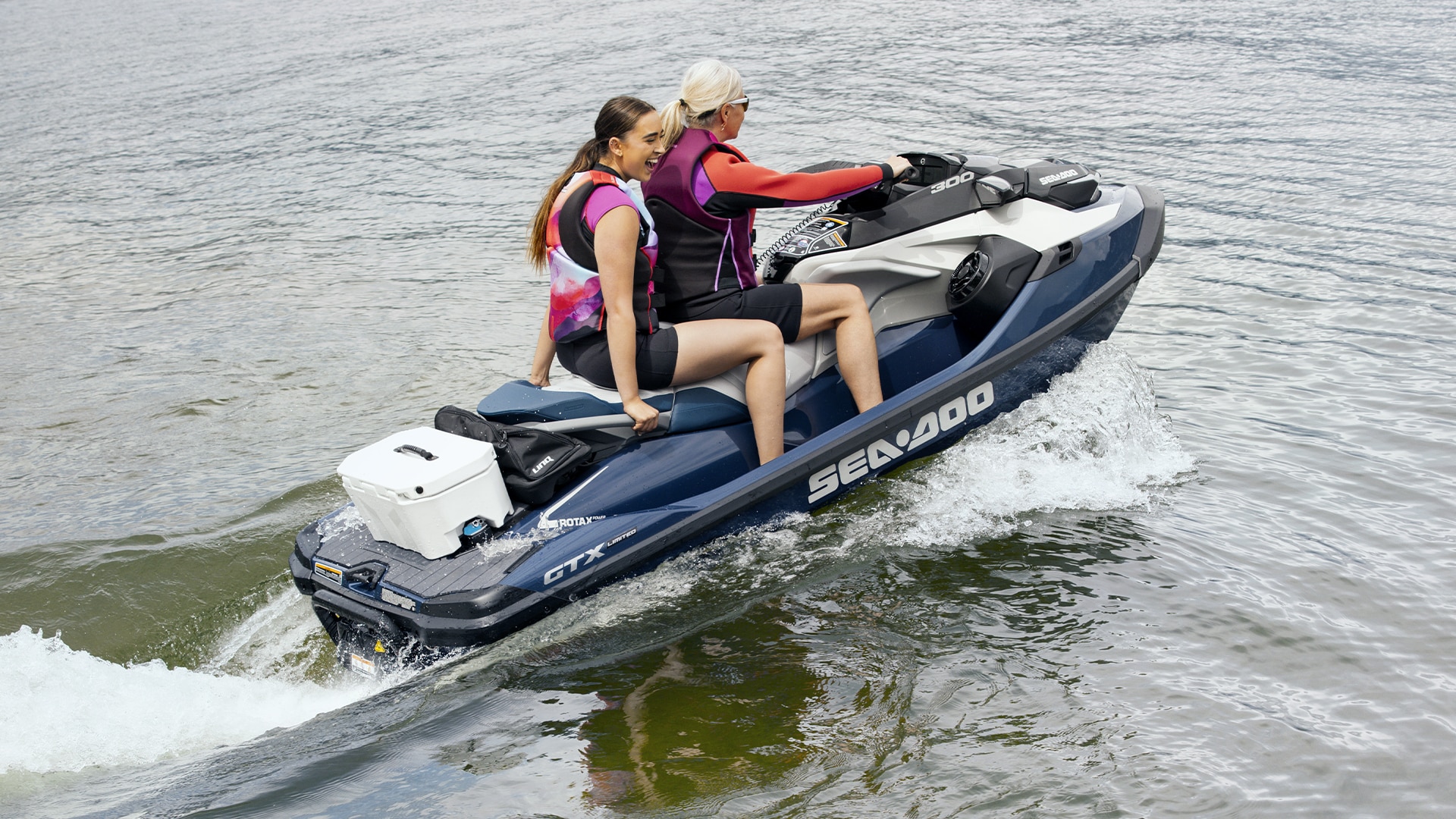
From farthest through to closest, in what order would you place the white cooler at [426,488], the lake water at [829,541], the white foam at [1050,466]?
the white foam at [1050,466]
the white cooler at [426,488]
the lake water at [829,541]

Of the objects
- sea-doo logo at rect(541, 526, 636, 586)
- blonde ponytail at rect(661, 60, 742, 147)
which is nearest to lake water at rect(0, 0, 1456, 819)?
sea-doo logo at rect(541, 526, 636, 586)

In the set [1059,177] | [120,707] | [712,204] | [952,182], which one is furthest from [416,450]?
[1059,177]

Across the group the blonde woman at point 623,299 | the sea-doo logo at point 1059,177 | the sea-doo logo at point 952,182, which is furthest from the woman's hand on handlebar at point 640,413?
the sea-doo logo at point 1059,177

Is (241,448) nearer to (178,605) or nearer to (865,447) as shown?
(178,605)

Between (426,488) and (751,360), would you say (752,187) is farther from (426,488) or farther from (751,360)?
(426,488)

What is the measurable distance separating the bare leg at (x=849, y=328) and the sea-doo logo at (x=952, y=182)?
2.35 feet

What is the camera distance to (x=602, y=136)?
12.6ft

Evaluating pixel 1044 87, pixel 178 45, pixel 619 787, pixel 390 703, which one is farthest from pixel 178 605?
pixel 178 45

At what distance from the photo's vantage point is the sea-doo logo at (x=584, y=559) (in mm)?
3686

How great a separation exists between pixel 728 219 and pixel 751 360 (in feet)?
1.68

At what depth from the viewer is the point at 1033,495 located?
476cm

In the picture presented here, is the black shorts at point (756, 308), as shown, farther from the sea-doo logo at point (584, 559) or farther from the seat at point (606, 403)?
the sea-doo logo at point (584, 559)

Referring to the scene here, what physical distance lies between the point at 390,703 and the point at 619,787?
87 centimetres

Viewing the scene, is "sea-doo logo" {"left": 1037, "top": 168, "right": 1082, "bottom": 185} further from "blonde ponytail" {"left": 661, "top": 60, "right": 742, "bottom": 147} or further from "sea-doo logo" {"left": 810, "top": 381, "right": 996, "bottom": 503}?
"blonde ponytail" {"left": 661, "top": 60, "right": 742, "bottom": 147}
